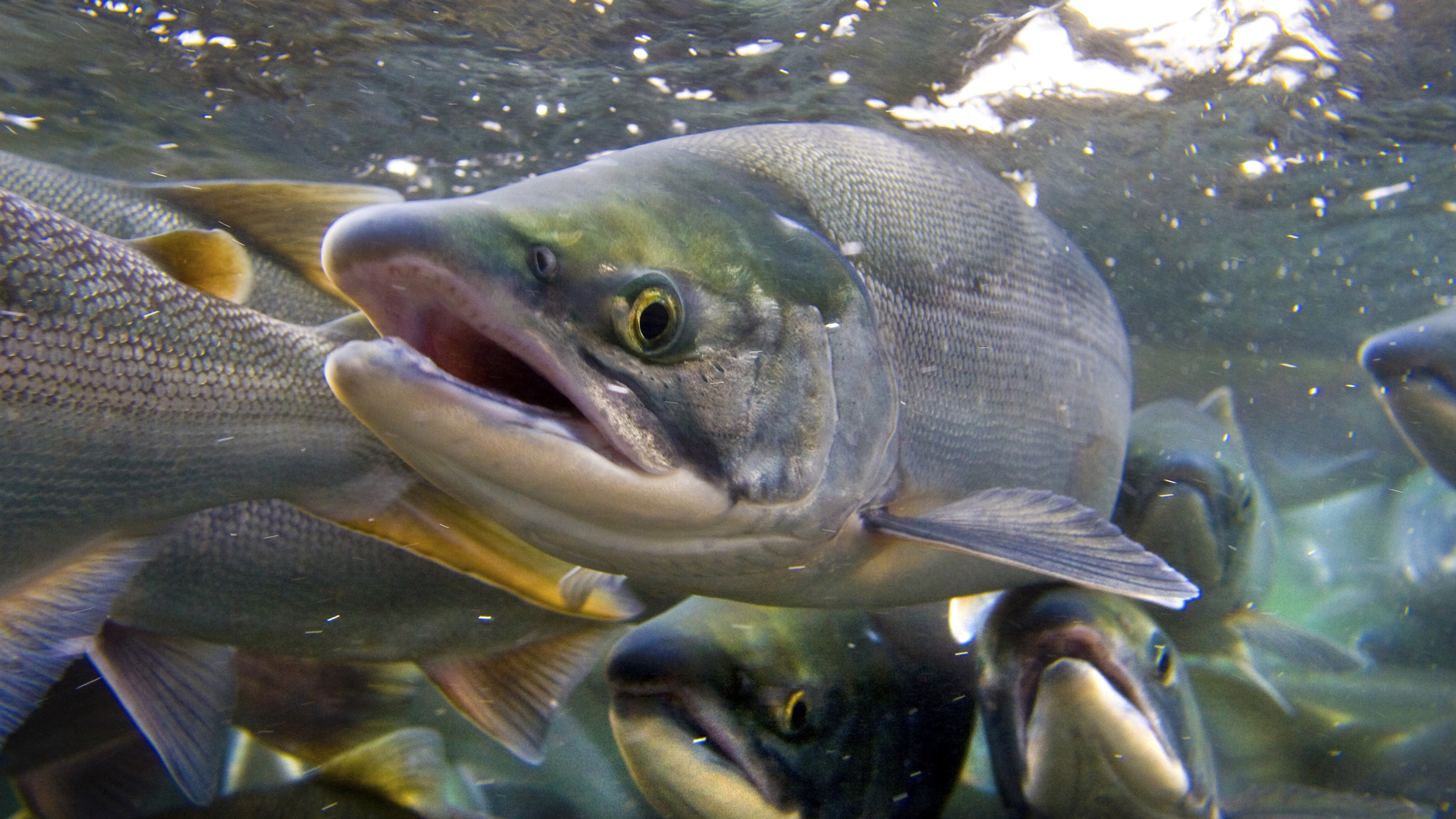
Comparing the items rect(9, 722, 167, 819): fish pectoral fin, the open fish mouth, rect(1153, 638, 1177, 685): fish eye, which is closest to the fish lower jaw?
rect(1153, 638, 1177, 685): fish eye

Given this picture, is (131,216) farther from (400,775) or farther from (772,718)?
(772,718)

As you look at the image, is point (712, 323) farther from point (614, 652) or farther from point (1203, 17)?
point (1203, 17)

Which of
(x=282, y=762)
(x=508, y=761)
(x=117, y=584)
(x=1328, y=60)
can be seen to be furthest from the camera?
(x=1328, y=60)

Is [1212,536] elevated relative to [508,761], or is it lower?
elevated

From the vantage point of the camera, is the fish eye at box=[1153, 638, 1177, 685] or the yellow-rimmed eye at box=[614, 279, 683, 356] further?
the fish eye at box=[1153, 638, 1177, 685]

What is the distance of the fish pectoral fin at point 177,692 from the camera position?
2012 mm

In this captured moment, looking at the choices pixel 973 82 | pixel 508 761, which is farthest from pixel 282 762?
pixel 973 82

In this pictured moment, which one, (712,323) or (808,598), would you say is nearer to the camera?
(712,323)

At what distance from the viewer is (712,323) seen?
1.49 metres

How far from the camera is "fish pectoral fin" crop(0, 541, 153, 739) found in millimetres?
1541

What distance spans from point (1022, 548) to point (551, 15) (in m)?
5.92

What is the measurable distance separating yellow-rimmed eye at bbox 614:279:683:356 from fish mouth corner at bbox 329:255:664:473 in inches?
5.1

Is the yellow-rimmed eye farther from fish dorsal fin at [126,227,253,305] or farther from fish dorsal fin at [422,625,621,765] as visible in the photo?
fish dorsal fin at [422,625,621,765]

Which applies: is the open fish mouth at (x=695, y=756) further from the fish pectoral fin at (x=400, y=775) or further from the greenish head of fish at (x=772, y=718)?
the fish pectoral fin at (x=400, y=775)
